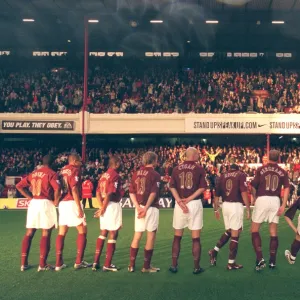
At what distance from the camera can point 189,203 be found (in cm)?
819

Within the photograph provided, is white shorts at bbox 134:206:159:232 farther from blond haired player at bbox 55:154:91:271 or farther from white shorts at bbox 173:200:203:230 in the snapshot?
blond haired player at bbox 55:154:91:271

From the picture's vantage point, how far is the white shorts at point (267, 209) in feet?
27.9

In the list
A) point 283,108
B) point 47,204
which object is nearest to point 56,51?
point 283,108

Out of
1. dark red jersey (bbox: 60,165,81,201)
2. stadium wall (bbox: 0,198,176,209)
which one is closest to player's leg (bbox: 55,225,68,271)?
dark red jersey (bbox: 60,165,81,201)

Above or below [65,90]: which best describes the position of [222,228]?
below

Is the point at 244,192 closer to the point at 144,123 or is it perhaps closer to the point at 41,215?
the point at 41,215

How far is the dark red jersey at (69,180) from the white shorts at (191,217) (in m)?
1.84

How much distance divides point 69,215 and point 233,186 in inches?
119

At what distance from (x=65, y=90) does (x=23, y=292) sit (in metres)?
26.6

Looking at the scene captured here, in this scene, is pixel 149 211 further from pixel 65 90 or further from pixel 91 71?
pixel 91 71

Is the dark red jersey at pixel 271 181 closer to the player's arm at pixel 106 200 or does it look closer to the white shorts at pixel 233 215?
the white shorts at pixel 233 215

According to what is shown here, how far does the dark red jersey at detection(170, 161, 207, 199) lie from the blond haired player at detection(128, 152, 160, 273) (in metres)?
0.39

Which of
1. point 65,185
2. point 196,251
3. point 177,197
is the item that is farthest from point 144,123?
point 196,251

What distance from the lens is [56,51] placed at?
37.9 meters
